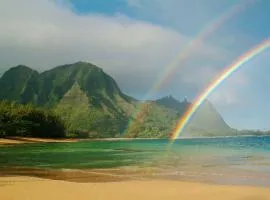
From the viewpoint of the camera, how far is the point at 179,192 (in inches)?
645

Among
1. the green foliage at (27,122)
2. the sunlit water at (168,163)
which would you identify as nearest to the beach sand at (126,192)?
the sunlit water at (168,163)

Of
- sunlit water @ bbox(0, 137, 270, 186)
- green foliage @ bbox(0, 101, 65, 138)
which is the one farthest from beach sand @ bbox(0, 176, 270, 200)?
green foliage @ bbox(0, 101, 65, 138)

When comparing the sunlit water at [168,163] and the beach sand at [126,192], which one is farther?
the sunlit water at [168,163]

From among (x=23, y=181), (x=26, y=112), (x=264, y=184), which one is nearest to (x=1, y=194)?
(x=23, y=181)

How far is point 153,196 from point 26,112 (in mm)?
98740

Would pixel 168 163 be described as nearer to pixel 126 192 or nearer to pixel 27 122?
pixel 126 192

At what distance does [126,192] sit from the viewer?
1625cm

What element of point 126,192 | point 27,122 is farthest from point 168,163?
point 27,122

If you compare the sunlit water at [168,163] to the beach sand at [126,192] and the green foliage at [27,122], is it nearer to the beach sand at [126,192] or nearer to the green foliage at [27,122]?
the beach sand at [126,192]

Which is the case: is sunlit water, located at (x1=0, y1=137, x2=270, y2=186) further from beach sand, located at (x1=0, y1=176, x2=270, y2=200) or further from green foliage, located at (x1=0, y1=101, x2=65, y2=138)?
green foliage, located at (x1=0, y1=101, x2=65, y2=138)

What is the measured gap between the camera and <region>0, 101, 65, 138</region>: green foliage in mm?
100562

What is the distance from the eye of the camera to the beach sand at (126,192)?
14797mm

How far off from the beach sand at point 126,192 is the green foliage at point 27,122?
84.8m

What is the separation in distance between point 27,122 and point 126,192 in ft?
315
